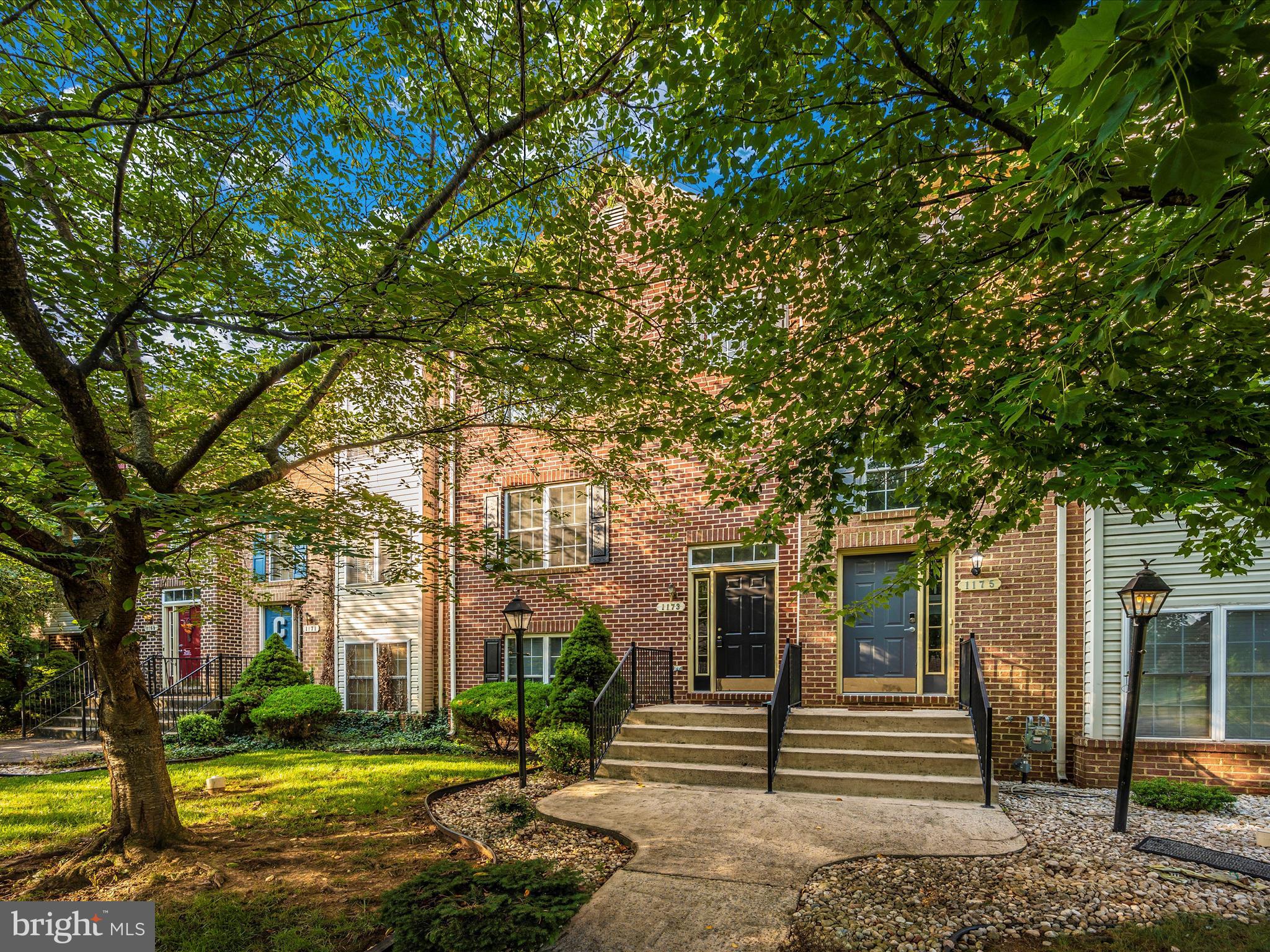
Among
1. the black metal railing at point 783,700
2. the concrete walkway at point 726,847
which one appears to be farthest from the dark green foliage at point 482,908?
the black metal railing at point 783,700

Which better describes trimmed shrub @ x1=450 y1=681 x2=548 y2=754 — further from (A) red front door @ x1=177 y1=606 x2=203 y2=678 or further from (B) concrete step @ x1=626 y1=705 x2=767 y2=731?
(A) red front door @ x1=177 y1=606 x2=203 y2=678

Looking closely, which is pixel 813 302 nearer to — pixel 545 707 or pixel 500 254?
pixel 500 254

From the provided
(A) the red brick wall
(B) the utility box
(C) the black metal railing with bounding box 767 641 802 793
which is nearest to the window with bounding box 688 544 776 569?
(C) the black metal railing with bounding box 767 641 802 793

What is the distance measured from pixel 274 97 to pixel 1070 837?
8580 millimetres

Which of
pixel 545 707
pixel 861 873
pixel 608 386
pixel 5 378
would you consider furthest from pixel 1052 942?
pixel 5 378

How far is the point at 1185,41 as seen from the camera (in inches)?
48.9

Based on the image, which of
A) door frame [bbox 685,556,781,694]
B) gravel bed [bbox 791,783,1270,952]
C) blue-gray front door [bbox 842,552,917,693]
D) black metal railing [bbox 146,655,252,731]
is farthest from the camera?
black metal railing [bbox 146,655,252,731]

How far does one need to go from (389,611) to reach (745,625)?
7567 mm

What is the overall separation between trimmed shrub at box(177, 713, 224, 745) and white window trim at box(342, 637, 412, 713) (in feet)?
7.62

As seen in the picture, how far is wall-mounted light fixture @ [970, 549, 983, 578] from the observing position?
26.6 feet

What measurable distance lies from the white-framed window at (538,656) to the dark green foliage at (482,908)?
7208 mm

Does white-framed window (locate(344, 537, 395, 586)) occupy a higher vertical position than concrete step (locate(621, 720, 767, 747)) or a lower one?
higher

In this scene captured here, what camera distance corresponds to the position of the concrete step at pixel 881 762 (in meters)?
6.76

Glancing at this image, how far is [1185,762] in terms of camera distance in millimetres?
7117
